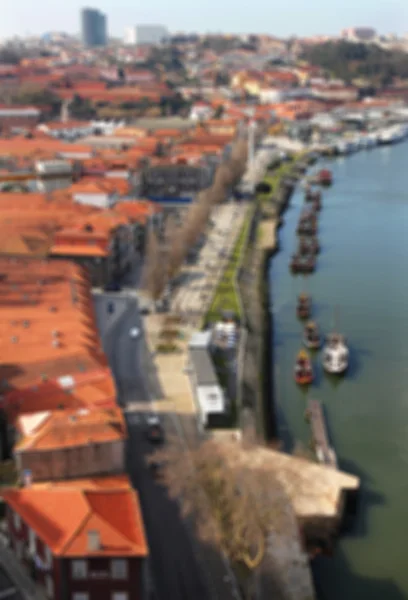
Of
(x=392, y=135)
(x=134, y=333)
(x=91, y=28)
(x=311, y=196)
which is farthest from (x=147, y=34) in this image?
(x=134, y=333)

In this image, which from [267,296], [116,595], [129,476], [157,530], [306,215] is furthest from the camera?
[306,215]

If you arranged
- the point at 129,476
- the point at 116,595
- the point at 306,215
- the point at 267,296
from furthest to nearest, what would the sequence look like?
the point at 306,215, the point at 267,296, the point at 129,476, the point at 116,595

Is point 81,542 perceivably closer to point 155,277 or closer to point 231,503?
point 231,503

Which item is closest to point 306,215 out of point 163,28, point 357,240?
point 357,240

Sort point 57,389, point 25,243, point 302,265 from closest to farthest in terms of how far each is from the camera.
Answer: point 57,389, point 25,243, point 302,265

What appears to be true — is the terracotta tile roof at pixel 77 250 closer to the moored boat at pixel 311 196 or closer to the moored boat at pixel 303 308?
the moored boat at pixel 303 308

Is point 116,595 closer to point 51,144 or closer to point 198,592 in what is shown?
point 198,592
